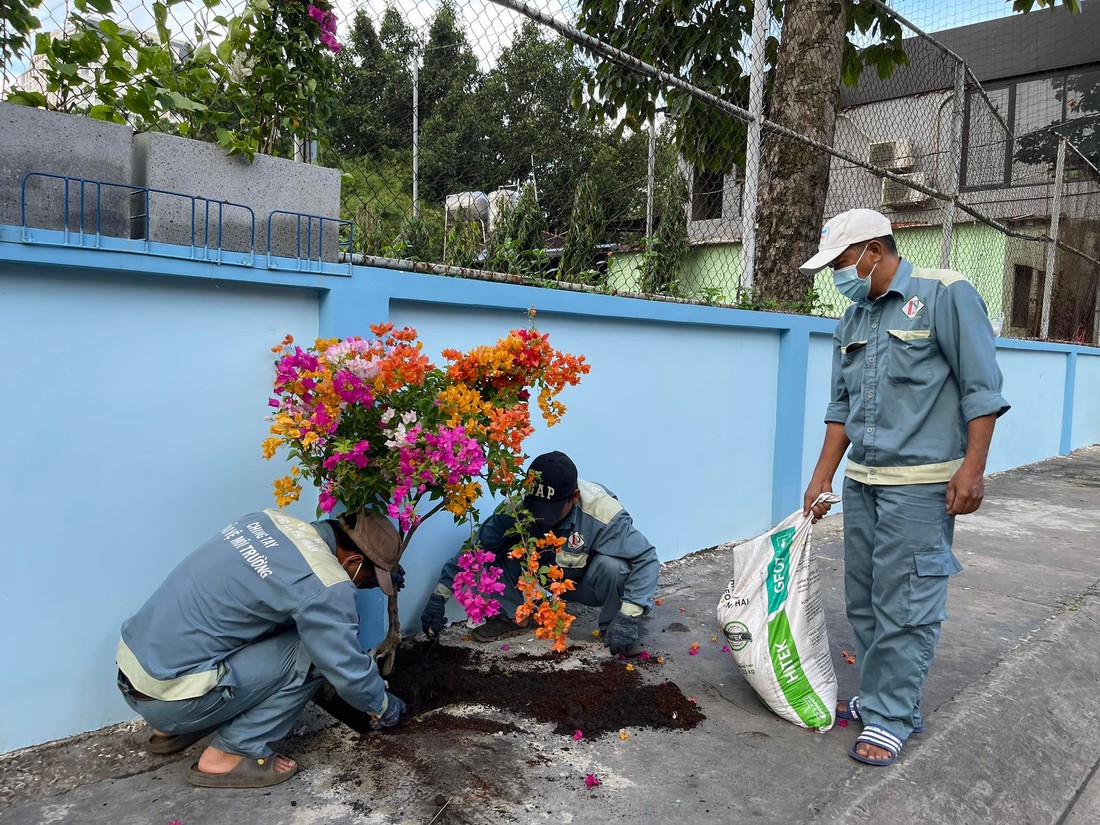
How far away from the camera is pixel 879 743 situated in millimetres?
2527

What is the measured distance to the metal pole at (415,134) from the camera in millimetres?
3193

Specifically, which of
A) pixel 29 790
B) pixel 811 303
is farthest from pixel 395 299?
pixel 811 303

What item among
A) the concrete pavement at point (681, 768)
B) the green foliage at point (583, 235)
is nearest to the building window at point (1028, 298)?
the concrete pavement at point (681, 768)

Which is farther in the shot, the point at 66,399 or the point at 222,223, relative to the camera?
the point at 222,223

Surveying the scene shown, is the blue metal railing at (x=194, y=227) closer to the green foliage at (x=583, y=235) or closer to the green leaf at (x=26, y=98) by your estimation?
the green leaf at (x=26, y=98)

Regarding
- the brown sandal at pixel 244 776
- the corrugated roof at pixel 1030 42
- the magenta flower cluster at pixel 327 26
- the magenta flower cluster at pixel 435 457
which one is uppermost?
the corrugated roof at pixel 1030 42

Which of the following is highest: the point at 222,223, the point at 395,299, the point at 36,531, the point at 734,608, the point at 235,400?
the point at 222,223

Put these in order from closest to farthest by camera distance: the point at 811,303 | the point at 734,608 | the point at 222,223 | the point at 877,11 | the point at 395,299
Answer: the point at 222,223, the point at 734,608, the point at 395,299, the point at 811,303, the point at 877,11

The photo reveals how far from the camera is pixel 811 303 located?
566cm

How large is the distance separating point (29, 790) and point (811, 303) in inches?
198

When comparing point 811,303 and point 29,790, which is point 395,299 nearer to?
point 29,790

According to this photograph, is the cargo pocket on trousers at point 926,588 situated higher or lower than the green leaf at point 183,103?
lower

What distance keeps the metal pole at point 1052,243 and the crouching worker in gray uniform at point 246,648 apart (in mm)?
9874

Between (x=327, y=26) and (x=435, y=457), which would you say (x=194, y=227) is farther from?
(x=435, y=457)
